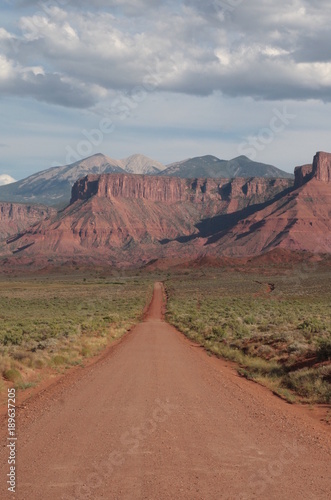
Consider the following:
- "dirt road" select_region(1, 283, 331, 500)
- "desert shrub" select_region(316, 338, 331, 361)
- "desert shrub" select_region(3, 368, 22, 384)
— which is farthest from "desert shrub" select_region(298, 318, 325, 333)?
"desert shrub" select_region(3, 368, 22, 384)

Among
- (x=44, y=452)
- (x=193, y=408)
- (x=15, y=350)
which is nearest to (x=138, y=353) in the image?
(x=15, y=350)

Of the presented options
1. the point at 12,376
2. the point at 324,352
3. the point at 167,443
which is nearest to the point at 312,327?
the point at 324,352

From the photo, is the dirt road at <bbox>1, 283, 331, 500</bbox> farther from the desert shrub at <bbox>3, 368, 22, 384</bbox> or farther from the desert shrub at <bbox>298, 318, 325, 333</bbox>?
the desert shrub at <bbox>298, 318, 325, 333</bbox>

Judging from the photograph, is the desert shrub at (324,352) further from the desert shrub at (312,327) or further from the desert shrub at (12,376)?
the desert shrub at (12,376)

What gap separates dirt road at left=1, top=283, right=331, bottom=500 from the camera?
6824mm

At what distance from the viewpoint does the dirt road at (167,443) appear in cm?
682

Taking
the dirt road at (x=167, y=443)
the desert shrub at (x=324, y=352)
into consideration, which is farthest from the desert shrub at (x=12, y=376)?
the desert shrub at (x=324, y=352)

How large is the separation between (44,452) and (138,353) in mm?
11881

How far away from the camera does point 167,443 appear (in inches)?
339

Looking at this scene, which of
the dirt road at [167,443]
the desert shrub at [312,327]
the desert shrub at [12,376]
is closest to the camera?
the dirt road at [167,443]

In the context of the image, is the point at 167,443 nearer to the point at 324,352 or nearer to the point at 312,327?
the point at 324,352

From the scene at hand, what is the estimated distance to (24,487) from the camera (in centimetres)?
687

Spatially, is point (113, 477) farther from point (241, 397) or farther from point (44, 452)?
point (241, 397)

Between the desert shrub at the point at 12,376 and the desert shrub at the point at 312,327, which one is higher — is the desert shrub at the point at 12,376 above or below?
below
